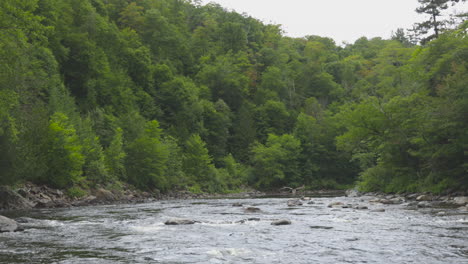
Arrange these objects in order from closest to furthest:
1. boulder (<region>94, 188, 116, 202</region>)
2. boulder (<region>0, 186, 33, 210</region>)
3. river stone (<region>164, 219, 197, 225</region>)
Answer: river stone (<region>164, 219, 197, 225</region>)
boulder (<region>0, 186, 33, 210</region>)
boulder (<region>94, 188, 116, 202</region>)

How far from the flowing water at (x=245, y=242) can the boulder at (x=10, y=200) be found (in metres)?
7.52

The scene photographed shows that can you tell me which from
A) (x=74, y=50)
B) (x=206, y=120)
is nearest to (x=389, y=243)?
(x=74, y=50)

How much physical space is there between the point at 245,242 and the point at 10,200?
718 inches

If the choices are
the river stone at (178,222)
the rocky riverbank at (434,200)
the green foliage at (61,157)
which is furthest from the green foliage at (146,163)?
the river stone at (178,222)

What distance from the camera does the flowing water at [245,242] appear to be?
9.47m

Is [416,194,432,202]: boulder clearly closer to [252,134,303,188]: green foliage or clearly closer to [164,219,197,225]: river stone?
[164,219,197,225]: river stone

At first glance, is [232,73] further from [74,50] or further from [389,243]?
[389,243]

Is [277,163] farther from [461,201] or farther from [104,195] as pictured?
[461,201]

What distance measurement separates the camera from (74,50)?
5528cm

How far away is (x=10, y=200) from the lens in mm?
23719

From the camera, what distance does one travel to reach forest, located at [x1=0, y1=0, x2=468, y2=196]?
2675 cm

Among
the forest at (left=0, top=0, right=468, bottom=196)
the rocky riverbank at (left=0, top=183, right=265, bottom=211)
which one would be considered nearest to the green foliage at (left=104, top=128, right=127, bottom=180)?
the forest at (left=0, top=0, right=468, bottom=196)

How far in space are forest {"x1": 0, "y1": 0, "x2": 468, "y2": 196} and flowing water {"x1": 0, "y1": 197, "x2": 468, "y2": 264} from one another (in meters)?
10.5

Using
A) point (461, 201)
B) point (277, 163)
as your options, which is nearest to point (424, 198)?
point (461, 201)
